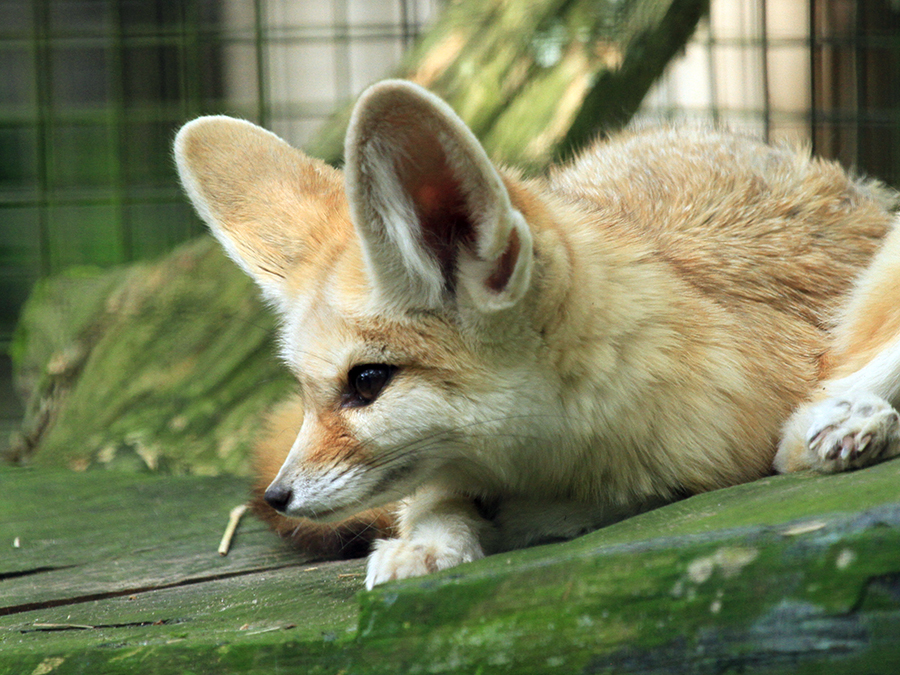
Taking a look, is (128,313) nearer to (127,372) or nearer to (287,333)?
(127,372)

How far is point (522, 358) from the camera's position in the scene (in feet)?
6.34

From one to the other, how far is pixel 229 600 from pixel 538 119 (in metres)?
2.72

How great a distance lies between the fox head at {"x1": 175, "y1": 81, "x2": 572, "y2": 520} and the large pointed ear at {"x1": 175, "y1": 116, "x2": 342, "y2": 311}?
1.08ft

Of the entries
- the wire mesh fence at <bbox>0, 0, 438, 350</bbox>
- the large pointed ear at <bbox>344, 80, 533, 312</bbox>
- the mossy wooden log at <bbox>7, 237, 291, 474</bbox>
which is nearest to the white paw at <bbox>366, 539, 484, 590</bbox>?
the large pointed ear at <bbox>344, 80, 533, 312</bbox>

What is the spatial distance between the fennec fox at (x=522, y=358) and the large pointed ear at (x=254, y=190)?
0.05m

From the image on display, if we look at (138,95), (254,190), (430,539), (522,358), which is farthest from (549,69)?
(138,95)

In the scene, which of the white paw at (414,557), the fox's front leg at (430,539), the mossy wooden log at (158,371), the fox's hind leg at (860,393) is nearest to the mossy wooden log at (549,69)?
the mossy wooden log at (158,371)

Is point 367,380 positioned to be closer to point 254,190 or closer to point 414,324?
point 414,324

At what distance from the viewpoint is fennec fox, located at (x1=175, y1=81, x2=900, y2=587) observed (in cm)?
179

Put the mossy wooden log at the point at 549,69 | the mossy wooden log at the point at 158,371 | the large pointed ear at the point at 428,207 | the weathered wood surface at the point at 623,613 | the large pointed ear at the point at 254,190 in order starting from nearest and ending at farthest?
the weathered wood surface at the point at 623,613
the large pointed ear at the point at 428,207
the large pointed ear at the point at 254,190
the mossy wooden log at the point at 158,371
the mossy wooden log at the point at 549,69

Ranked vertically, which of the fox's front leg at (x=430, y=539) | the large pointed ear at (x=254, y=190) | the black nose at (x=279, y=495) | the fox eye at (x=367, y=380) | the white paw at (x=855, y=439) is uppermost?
the large pointed ear at (x=254, y=190)

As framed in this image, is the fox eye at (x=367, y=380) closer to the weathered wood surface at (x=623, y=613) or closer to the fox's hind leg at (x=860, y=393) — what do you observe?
the weathered wood surface at (x=623, y=613)

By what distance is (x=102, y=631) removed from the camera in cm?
184

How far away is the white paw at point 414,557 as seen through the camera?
182 centimetres
